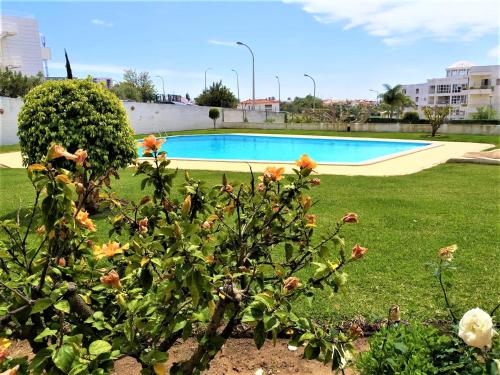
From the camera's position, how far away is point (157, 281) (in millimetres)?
1642

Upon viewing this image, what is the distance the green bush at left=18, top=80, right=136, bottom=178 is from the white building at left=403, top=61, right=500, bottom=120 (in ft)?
179

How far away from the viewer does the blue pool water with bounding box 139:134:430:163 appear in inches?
750

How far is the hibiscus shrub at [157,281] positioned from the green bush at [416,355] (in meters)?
0.35

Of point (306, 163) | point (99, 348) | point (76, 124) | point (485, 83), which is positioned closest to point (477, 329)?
point (306, 163)

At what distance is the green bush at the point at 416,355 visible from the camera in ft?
5.76

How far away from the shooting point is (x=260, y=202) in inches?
77.4

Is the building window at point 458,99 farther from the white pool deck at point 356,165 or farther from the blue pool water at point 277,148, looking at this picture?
the white pool deck at point 356,165

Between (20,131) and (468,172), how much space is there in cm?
1053

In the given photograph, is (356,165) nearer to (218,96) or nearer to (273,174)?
(273,174)

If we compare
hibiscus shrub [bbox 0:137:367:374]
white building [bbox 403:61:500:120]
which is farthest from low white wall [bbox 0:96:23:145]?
white building [bbox 403:61:500:120]

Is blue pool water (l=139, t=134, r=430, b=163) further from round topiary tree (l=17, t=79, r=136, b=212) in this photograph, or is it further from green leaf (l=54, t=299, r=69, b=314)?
green leaf (l=54, t=299, r=69, b=314)

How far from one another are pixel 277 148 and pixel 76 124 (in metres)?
17.8

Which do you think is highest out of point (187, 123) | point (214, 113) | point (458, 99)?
point (458, 99)

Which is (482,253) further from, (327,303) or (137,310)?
(137,310)
